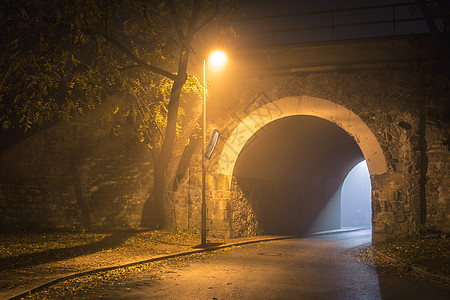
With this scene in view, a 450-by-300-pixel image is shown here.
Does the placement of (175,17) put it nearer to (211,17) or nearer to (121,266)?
(211,17)

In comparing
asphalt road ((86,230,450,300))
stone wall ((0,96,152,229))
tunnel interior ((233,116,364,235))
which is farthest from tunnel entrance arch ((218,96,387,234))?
asphalt road ((86,230,450,300))

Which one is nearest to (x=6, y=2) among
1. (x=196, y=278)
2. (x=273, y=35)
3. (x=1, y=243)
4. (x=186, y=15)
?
(x=186, y=15)

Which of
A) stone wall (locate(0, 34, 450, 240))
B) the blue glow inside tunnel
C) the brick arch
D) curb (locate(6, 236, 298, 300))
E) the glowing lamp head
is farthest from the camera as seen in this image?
the blue glow inside tunnel

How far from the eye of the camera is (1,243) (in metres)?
14.4

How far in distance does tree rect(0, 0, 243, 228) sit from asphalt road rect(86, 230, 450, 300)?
5859 mm

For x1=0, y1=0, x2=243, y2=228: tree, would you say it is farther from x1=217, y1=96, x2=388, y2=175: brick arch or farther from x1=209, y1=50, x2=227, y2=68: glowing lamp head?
x1=217, y1=96, x2=388, y2=175: brick arch

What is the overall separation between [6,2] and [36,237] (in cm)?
766

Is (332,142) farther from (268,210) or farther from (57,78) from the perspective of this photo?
(57,78)

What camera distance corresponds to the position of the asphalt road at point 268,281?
25.3 feet

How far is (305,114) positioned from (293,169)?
5.11m

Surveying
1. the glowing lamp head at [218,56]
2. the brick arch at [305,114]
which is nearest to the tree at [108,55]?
the glowing lamp head at [218,56]

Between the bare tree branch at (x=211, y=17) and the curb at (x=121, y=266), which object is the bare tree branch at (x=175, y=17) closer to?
the bare tree branch at (x=211, y=17)

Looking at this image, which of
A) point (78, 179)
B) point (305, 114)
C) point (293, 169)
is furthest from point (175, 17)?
point (293, 169)

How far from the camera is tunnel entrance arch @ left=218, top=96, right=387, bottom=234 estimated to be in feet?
52.1
